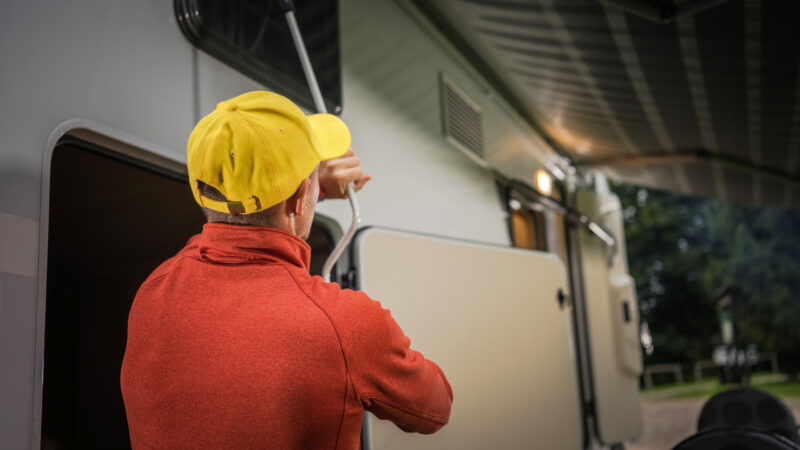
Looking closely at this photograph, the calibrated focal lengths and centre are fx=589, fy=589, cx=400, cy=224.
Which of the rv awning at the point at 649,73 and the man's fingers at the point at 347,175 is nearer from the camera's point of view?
the man's fingers at the point at 347,175

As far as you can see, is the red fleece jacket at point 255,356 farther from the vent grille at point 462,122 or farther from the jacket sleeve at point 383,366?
the vent grille at point 462,122

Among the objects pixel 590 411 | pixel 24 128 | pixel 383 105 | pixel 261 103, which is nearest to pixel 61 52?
pixel 24 128

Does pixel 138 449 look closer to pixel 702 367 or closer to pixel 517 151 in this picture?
pixel 517 151

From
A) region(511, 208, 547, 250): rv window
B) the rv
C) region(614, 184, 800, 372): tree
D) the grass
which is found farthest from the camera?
region(614, 184, 800, 372): tree

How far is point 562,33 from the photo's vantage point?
10.2 ft

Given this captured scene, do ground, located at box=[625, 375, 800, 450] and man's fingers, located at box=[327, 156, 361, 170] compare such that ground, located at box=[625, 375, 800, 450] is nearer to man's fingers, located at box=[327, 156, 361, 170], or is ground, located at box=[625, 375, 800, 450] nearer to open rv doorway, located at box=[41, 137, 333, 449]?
open rv doorway, located at box=[41, 137, 333, 449]

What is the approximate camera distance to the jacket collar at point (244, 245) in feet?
3.29

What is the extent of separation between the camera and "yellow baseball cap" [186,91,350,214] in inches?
38.5

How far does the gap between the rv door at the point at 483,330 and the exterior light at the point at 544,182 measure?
5.77 ft

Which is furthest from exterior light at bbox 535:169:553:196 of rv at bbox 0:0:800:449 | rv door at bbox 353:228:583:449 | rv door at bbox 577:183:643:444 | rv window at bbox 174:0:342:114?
rv window at bbox 174:0:342:114

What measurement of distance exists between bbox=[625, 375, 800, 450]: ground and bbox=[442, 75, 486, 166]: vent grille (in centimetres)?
357

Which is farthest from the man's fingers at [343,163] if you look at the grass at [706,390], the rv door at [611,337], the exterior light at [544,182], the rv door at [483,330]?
the grass at [706,390]

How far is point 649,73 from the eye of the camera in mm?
3615

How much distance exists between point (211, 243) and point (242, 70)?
72 centimetres
